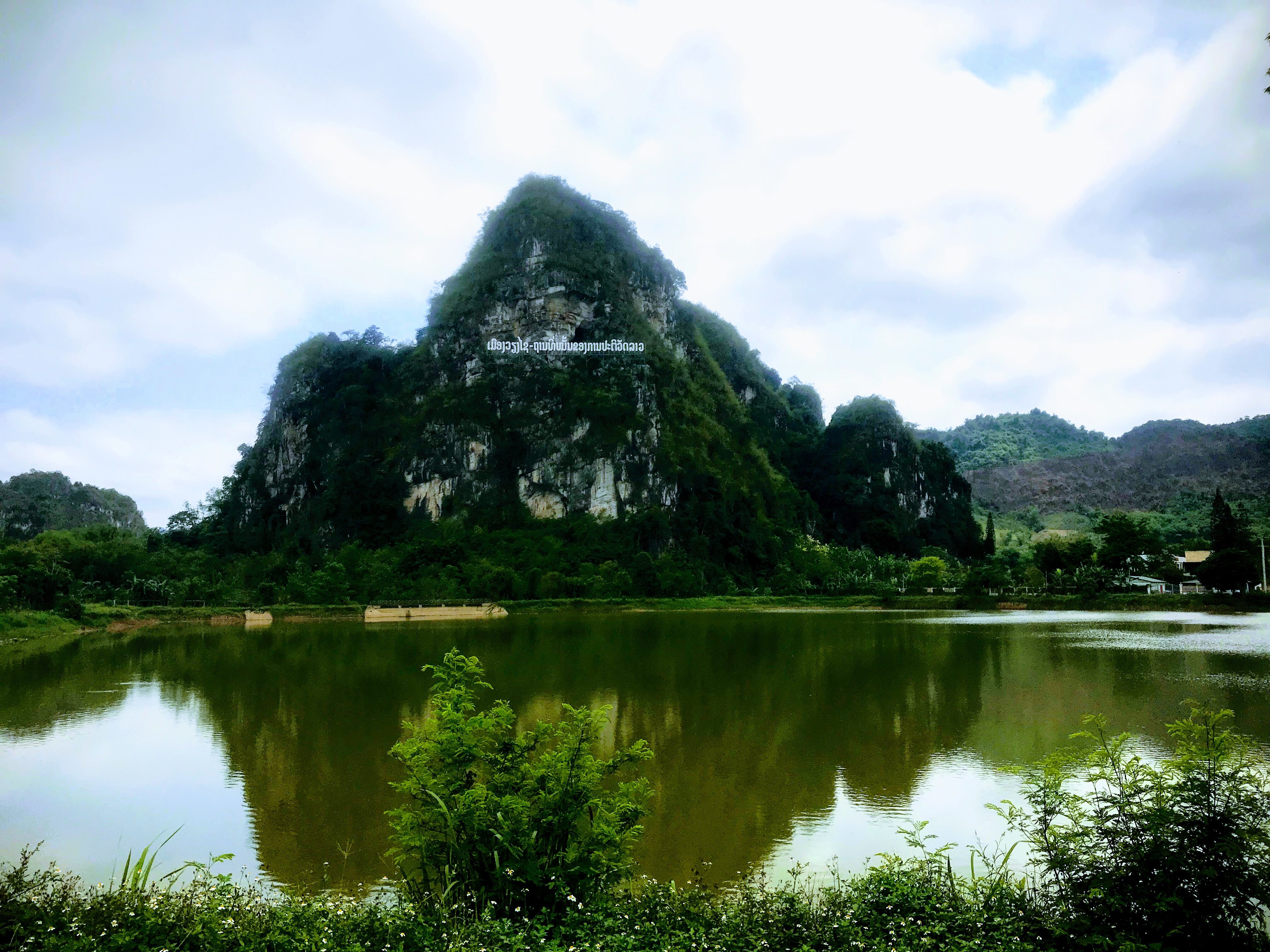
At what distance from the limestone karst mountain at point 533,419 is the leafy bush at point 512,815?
65.0 metres

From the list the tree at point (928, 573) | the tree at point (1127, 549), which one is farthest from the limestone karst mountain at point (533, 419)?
the tree at point (1127, 549)

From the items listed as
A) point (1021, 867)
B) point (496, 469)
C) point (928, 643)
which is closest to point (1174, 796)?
point (1021, 867)

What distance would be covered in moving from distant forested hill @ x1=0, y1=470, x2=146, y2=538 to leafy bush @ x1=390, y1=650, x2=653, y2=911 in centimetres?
8927

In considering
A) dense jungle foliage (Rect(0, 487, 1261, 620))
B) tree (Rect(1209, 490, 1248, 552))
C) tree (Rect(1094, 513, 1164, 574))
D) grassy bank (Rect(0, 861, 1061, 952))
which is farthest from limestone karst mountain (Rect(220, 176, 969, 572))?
grassy bank (Rect(0, 861, 1061, 952))

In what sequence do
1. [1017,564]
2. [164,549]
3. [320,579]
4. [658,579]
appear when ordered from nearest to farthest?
[320,579]
[658,579]
[164,549]
[1017,564]

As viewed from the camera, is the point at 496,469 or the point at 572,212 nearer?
the point at 496,469

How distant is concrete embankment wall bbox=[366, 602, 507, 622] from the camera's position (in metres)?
47.2

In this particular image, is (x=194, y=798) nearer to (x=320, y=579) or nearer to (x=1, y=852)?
(x=1, y=852)

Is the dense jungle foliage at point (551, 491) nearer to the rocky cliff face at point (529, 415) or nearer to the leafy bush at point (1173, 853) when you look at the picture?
the rocky cliff face at point (529, 415)

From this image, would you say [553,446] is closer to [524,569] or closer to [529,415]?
[529,415]

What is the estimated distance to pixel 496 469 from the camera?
78.5 meters

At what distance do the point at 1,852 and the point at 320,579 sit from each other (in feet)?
162

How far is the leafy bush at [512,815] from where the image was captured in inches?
197

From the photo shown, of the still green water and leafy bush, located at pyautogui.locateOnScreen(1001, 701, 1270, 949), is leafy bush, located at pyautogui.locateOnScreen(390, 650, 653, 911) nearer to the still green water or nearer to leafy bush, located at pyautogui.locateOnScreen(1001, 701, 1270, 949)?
the still green water
